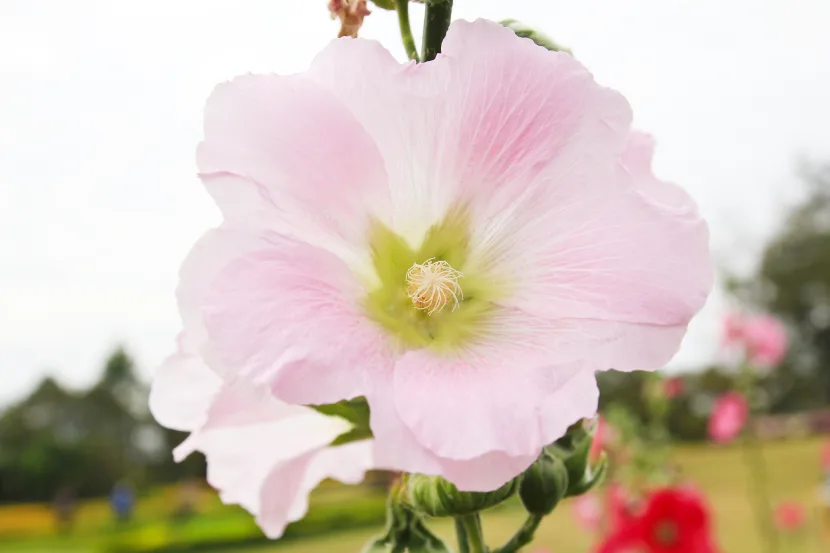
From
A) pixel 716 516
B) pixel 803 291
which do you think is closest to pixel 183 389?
pixel 716 516

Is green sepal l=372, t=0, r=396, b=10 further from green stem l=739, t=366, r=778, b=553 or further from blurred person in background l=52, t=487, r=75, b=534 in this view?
blurred person in background l=52, t=487, r=75, b=534

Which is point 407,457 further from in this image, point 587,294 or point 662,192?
point 662,192

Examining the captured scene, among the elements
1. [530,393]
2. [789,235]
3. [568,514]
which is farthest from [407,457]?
[789,235]

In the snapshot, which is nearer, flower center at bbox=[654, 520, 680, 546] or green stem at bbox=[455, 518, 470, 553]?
green stem at bbox=[455, 518, 470, 553]

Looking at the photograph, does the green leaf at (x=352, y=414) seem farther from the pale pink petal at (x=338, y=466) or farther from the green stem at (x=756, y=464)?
the green stem at (x=756, y=464)

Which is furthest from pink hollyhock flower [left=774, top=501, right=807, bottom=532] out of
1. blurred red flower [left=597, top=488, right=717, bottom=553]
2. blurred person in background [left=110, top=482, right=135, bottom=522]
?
blurred person in background [left=110, top=482, right=135, bottom=522]

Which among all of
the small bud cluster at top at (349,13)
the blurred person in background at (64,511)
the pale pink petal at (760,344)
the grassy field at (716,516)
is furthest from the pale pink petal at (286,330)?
the blurred person in background at (64,511)
